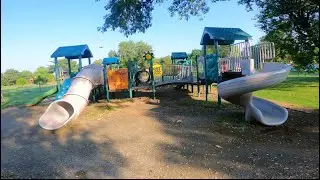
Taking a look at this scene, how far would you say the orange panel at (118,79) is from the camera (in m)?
17.3

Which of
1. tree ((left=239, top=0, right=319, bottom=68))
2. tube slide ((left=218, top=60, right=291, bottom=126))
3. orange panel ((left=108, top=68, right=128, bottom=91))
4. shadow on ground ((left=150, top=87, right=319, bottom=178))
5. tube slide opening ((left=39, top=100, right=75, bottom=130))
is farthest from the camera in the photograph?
orange panel ((left=108, top=68, right=128, bottom=91))

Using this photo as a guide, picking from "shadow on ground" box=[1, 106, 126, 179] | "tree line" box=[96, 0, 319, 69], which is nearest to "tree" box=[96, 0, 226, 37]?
"tree line" box=[96, 0, 319, 69]

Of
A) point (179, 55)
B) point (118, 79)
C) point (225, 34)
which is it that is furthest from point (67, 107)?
point (179, 55)

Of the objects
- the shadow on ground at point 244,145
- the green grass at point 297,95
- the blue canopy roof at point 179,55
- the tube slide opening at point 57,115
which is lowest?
the shadow on ground at point 244,145

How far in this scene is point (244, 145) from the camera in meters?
8.05

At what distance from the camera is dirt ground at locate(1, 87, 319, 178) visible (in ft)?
20.5

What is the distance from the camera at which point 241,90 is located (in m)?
9.83

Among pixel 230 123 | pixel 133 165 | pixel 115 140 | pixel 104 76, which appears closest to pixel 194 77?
pixel 104 76

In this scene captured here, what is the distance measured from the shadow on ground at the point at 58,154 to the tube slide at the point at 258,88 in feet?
12.3

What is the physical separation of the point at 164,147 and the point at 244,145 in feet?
5.99

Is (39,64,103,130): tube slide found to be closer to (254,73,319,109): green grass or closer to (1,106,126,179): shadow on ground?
(1,106,126,179): shadow on ground

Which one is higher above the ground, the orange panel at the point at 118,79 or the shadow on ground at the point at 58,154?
the orange panel at the point at 118,79

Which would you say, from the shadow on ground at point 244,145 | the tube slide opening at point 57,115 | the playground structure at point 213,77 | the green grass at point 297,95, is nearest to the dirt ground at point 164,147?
the shadow on ground at point 244,145

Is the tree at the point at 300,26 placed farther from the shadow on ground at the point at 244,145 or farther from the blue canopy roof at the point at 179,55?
the blue canopy roof at the point at 179,55
